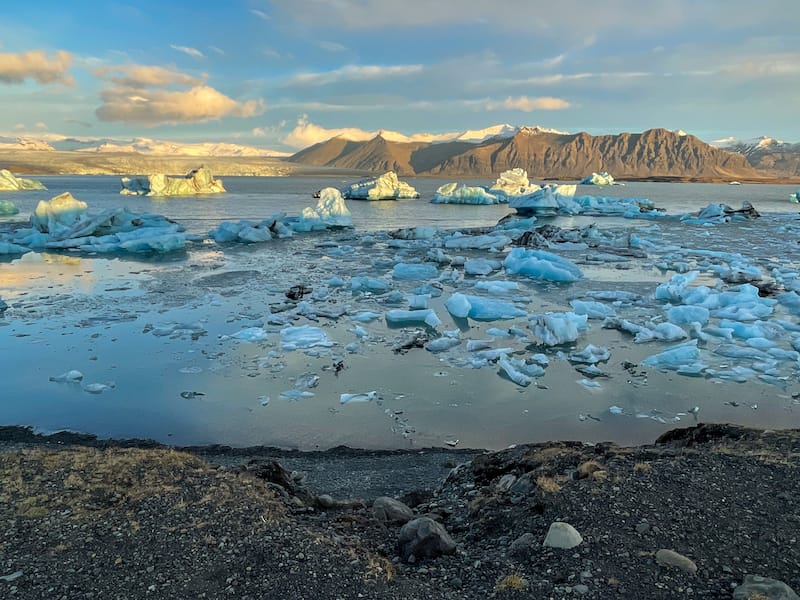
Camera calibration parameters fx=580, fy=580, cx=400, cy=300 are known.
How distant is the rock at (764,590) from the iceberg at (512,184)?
47.6 meters

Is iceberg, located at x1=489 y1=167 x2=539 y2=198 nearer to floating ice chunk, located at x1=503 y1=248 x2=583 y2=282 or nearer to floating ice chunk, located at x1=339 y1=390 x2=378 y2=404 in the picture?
floating ice chunk, located at x1=503 y1=248 x2=583 y2=282

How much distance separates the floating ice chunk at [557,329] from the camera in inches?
367

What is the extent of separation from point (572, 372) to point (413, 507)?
4309 millimetres

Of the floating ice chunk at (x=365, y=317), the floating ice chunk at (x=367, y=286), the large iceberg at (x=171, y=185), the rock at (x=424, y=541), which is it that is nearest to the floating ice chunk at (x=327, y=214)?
the floating ice chunk at (x=367, y=286)

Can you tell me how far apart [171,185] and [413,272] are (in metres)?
37.7

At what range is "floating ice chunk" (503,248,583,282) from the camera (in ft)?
48.4

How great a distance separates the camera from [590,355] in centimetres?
861

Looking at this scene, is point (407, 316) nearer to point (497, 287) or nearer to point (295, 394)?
point (497, 287)

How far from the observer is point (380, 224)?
30.1 m

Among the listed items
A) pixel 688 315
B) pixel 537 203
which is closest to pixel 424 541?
pixel 688 315

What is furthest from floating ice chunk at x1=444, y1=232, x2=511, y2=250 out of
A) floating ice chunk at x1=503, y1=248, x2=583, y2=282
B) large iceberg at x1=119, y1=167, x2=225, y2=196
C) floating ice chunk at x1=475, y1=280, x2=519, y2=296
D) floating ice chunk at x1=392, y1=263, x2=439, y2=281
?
large iceberg at x1=119, y1=167, x2=225, y2=196

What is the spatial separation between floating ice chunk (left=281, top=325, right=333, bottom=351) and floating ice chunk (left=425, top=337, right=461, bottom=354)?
158cm

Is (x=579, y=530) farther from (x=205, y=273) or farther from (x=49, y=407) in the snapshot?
(x=205, y=273)

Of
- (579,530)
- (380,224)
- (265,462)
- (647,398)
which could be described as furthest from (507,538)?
(380,224)
